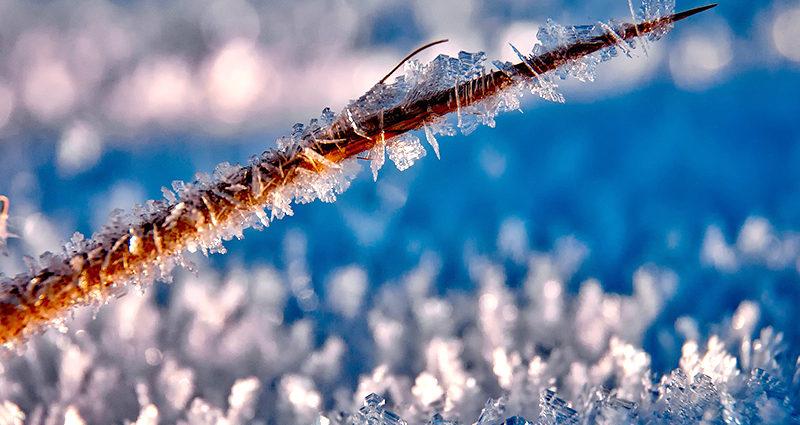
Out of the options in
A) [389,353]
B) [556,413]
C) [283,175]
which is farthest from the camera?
[389,353]

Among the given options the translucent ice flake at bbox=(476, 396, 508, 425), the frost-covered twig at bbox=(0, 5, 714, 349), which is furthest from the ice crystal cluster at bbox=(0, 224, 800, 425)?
the frost-covered twig at bbox=(0, 5, 714, 349)

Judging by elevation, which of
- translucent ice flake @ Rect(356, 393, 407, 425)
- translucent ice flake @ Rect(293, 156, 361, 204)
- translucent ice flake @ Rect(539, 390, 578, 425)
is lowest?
translucent ice flake @ Rect(539, 390, 578, 425)

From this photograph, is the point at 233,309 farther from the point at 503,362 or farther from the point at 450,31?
the point at 450,31

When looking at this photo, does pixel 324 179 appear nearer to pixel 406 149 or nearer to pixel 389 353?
pixel 406 149

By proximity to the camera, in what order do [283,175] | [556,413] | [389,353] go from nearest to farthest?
[283,175], [556,413], [389,353]

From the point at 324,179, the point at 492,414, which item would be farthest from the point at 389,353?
the point at 324,179

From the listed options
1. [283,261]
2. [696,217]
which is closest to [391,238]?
[283,261]

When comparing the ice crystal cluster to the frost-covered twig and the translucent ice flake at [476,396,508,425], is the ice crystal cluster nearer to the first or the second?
the translucent ice flake at [476,396,508,425]
